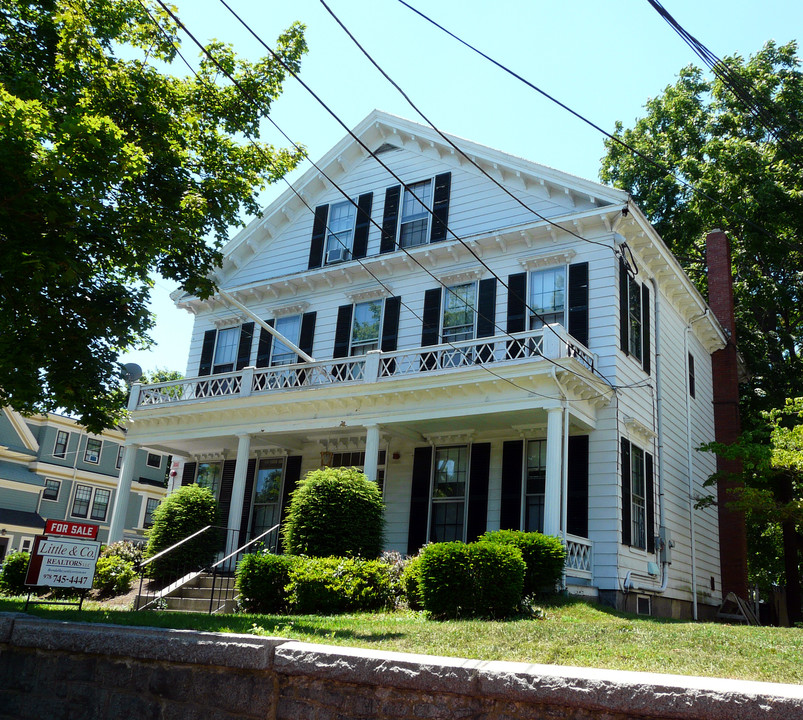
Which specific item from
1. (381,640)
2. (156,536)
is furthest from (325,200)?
(381,640)

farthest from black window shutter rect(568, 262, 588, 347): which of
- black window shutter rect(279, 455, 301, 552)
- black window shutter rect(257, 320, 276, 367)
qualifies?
black window shutter rect(257, 320, 276, 367)

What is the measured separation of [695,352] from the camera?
2408cm

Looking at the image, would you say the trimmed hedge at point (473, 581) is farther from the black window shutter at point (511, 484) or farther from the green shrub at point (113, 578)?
the green shrub at point (113, 578)

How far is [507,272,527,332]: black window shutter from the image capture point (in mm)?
Result: 18516

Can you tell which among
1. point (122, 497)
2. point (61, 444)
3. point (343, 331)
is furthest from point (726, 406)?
point (61, 444)

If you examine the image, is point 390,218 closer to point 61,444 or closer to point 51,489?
point 61,444

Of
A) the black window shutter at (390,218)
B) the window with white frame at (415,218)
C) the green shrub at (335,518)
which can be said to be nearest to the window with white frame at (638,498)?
the green shrub at (335,518)

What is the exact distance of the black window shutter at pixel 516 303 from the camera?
60.7ft

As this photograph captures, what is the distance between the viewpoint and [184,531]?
18062 mm

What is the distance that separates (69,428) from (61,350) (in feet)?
120

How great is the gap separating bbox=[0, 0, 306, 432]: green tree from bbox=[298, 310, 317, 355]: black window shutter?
29.0 ft

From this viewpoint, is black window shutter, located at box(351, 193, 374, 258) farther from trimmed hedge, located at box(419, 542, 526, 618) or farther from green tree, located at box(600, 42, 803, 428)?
trimmed hedge, located at box(419, 542, 526, 618)

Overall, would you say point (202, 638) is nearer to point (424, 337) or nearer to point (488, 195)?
point (424, 337)

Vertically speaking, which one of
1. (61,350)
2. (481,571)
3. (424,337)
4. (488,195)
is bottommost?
(481,571)
